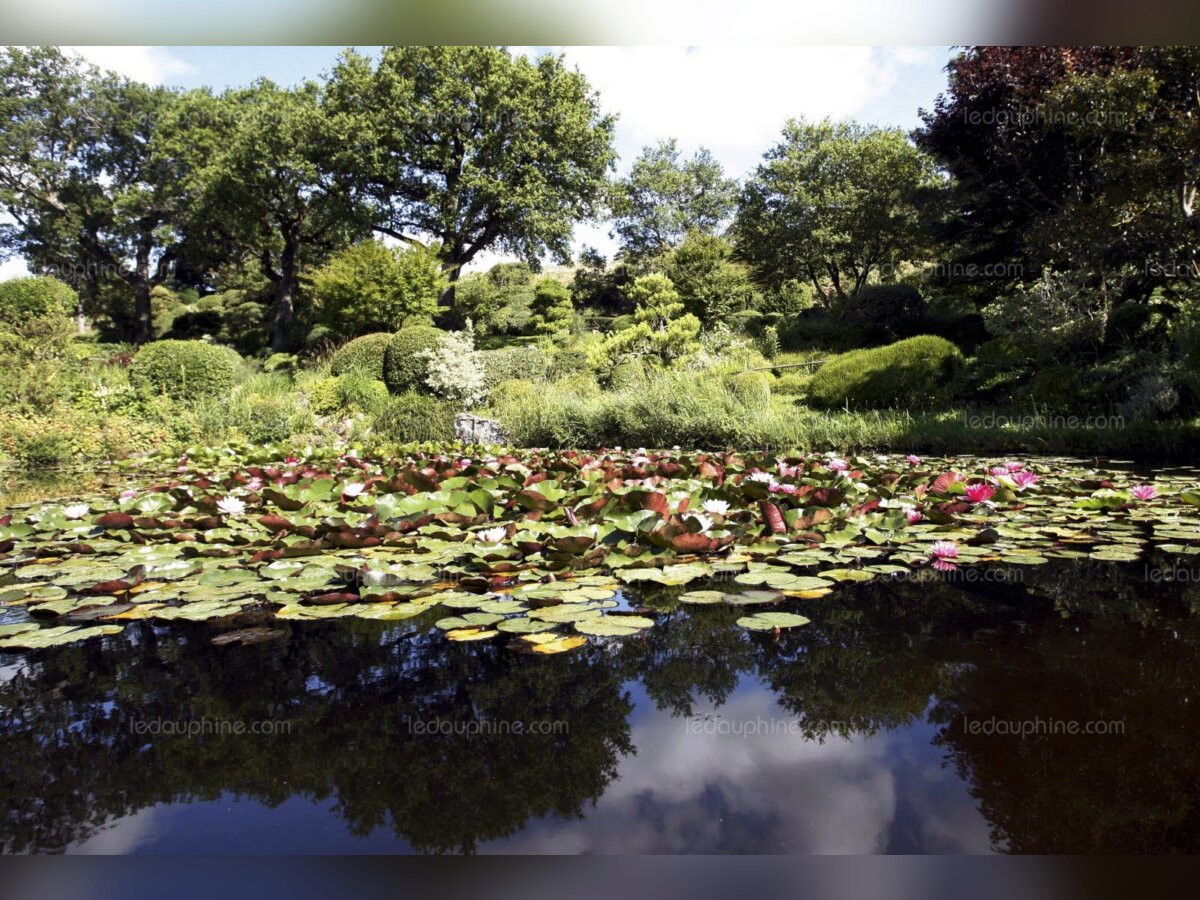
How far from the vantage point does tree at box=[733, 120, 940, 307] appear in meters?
19.5

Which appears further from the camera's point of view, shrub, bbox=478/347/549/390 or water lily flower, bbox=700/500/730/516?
shrub, bbox=478/347/549/390

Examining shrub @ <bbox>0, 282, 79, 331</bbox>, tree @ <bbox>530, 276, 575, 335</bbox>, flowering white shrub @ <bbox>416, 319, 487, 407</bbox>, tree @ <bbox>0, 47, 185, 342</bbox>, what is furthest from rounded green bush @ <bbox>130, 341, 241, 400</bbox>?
tree @ <bbox>0, 47, 185, 342</bbox>

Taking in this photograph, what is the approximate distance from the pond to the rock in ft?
19.6

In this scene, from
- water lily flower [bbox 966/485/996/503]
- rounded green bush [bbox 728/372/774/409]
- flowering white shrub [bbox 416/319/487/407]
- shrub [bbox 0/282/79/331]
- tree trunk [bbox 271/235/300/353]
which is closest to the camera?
water lily flower [bbox 966/485/996/503]

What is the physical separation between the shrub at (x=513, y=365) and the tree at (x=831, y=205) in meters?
10.9

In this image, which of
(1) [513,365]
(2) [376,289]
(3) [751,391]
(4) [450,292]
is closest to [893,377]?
(3) [751,391]

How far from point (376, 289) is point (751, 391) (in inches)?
464

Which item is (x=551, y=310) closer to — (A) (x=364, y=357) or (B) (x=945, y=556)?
(A) (x=364, y=357)

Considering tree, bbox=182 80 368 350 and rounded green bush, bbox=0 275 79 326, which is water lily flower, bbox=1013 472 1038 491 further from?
rounded green bush, bbox=0 275 79 326

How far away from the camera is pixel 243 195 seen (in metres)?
20.5

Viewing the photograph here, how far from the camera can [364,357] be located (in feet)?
44.7

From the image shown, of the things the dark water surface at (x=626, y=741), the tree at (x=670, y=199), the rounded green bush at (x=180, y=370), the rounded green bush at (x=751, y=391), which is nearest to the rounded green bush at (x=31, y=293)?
the rounded green bush at (x=180, y=370)

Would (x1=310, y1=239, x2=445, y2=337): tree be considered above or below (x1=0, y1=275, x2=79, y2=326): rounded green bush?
below
